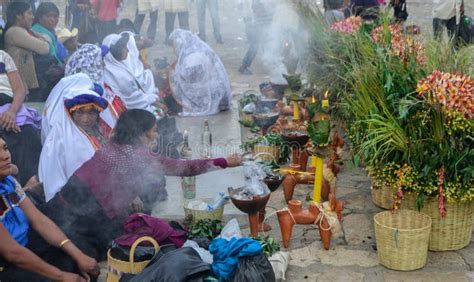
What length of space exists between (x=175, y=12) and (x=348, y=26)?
21.8 feet

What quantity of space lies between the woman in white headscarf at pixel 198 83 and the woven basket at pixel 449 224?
14.0ft

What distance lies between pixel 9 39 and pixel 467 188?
15.1 ft

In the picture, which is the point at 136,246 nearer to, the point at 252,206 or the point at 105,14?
the point at 252,206

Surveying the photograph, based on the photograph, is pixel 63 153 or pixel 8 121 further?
pixel 8 121

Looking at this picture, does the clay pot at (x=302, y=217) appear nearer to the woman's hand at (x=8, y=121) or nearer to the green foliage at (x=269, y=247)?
the green foliage at (x=269, y=247)

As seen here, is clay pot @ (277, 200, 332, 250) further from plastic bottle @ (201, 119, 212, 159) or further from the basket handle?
plastic bottle @ (201, 119, 212, 159)

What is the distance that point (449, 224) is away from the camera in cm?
445

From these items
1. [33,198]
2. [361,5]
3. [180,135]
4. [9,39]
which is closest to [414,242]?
[33,198]

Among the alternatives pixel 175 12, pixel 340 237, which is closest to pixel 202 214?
pixel 340 237

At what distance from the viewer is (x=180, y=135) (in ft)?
22.7

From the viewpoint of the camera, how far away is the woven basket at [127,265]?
3855 millimetres

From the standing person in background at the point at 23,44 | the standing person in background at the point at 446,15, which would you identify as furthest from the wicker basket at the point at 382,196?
the standing person in background at the point at 446,15

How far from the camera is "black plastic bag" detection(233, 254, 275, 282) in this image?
12.2 feet

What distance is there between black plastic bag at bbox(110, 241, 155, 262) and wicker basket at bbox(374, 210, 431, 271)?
153 centimetres
